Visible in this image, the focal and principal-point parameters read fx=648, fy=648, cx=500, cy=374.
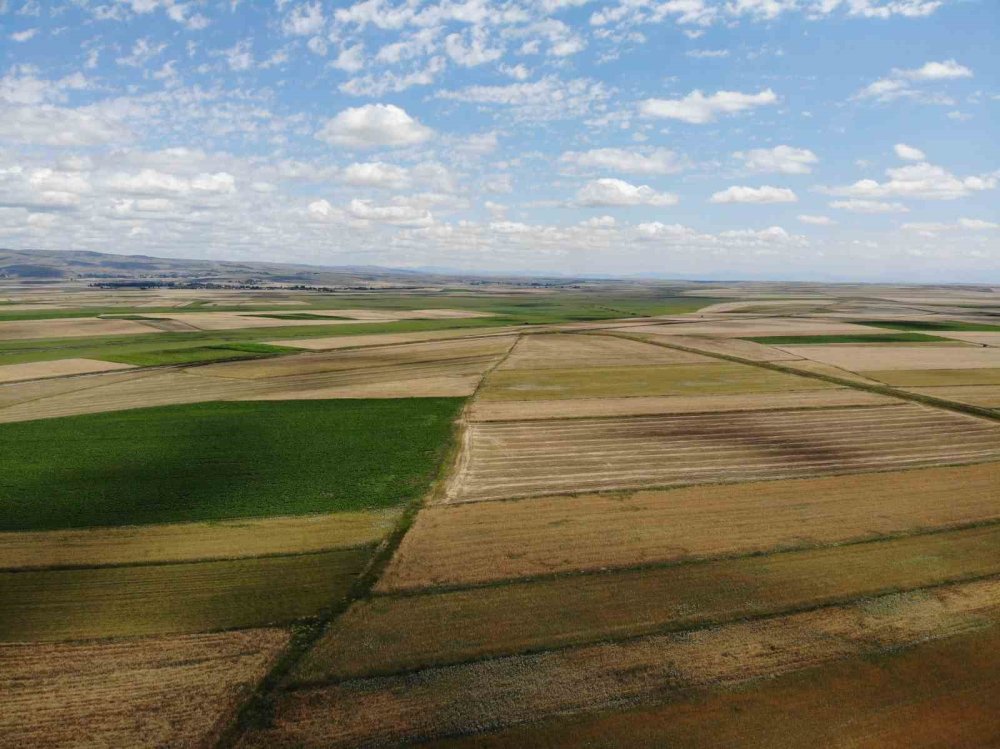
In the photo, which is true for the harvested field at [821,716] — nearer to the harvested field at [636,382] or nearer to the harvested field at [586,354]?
the harvested field at [636,382]

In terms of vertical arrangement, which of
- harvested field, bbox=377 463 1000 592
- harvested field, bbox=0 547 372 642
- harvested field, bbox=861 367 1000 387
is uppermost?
harvested field, bbox=861 367 1000 387

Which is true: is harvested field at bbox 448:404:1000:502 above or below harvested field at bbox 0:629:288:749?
above

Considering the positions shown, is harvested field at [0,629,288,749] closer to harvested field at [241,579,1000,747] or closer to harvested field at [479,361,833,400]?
harvested field at [241,579,1000,747]

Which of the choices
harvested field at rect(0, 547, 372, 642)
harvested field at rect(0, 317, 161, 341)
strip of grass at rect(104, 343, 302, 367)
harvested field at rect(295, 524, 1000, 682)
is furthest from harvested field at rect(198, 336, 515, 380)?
harvested field at rect(295, 524, 1000, 682)

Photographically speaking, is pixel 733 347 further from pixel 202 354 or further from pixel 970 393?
pixel 202 354

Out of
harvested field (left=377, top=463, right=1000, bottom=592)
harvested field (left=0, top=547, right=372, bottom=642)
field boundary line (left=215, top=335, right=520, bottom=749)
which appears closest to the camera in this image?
field boundary line (left=215, top=335, right=520, bottom=749)

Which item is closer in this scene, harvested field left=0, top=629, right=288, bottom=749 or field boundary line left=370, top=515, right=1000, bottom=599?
harvested field left=0, top=629, right=288, bottom=749

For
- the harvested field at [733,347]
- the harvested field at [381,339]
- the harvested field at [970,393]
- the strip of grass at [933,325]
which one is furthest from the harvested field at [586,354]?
the strip of grass at [933,325]
